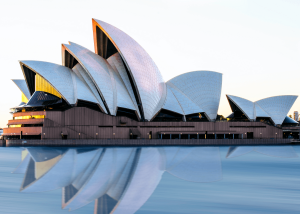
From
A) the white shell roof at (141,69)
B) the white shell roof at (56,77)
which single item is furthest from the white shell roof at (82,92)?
the white shell roof at (141,69)

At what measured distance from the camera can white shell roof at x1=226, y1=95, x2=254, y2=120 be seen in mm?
59156

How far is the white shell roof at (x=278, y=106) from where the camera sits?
60300 millimetres

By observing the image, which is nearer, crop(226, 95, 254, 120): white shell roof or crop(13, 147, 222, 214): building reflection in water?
crop(13, 147, 222, 214): building reflection in water

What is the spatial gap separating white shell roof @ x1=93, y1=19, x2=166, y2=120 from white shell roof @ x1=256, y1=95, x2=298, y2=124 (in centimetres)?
2264

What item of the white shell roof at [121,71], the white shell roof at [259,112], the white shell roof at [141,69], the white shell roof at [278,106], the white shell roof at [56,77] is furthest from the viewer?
the white shell roof at [278,106]

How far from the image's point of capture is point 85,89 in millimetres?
50656

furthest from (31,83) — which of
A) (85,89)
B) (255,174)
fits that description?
(255,174)

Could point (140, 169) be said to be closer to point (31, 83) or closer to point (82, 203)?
point (82, 203)

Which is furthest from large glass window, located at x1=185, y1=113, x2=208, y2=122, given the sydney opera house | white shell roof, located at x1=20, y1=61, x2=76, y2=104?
white shell roof, located at x1=20, y1=61, x2=76, y2=104

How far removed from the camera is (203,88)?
188 ft

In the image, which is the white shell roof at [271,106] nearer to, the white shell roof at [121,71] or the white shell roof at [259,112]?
the white shell roof at [259,112]

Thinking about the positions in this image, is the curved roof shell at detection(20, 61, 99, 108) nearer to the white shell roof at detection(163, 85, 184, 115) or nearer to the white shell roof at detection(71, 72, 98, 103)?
the white shell roof at detection(71, 72, 98, 103)

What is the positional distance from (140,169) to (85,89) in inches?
1342

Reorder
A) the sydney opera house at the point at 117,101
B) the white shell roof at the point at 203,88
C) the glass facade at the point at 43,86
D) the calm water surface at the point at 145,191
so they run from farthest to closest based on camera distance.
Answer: the white shell roof at the point at 203,88
the glass facade at the point at 43,86
the sydney opera house at the point at 117,101
the calm water surface at the point at 145,191
